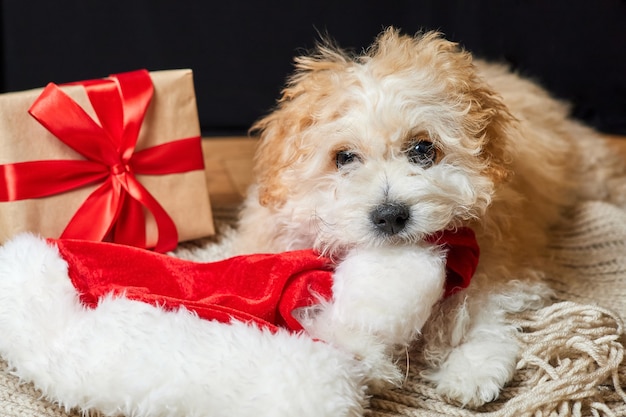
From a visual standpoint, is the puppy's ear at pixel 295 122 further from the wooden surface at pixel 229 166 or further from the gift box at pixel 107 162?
the wooden surface at pixel 229 166

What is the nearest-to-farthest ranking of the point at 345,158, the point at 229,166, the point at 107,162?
the point at 345,158 < the point at 107,162 < the point at 229,166

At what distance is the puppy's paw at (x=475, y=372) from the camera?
1150mm

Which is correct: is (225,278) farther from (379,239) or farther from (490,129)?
(490,129)

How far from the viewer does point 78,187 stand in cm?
155

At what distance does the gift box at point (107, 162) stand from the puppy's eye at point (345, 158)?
1.71 feet

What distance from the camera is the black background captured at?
8.41 feet

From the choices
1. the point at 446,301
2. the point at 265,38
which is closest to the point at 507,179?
the point at 446,301

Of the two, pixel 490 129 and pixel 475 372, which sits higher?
pixel 490 129

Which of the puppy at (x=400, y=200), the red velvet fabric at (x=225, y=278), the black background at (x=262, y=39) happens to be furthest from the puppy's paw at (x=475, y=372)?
the black background at (x=262, y=39)

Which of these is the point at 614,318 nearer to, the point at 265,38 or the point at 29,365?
the point at 29,365

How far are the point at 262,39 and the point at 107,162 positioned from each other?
4.15 feet

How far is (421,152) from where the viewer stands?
1229mm

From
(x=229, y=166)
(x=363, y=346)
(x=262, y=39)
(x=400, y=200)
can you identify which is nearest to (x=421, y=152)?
(x=400, y=200)

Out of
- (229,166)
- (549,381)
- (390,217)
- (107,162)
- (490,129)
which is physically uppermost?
(490,129)
